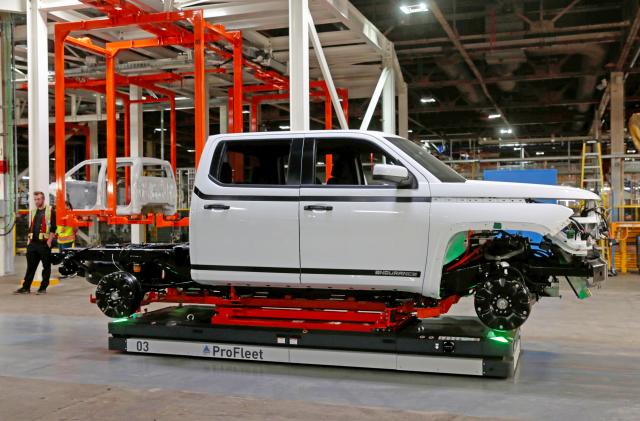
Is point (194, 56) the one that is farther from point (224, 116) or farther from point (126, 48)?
point (224, 116)

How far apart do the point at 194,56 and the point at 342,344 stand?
6365mm

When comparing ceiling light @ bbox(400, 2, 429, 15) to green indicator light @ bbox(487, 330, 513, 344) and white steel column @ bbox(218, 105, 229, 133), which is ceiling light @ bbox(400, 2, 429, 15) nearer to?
white steel column @ bbox(218, 105, 229, 133)

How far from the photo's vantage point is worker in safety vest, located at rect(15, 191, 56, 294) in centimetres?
1137

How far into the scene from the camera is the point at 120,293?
6.63m

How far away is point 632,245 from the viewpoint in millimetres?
15023

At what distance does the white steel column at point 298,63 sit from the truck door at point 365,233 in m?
3.93

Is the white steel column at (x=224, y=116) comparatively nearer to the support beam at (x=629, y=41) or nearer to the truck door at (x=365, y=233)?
the support beam at (x=629, y=41)

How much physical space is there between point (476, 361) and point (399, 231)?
48.7 inches

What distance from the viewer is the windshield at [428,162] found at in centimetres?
559

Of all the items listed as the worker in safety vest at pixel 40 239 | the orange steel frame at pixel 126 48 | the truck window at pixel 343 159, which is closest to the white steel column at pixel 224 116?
the orange steel frame at pixel 126 48

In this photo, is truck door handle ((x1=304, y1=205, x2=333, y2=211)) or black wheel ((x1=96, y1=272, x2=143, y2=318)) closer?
truck door handle ((x1=304, y1=205, x2=333, y2=211))

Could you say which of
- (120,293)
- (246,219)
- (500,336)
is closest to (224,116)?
(120,293)

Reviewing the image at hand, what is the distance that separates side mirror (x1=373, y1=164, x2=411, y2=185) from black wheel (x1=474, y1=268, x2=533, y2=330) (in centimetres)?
114

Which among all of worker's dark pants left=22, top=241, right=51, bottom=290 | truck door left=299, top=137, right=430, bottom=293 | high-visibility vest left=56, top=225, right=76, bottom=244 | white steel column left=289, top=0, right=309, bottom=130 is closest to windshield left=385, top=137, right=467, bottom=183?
truck door left=299, top=137, right=430, bottom=293
